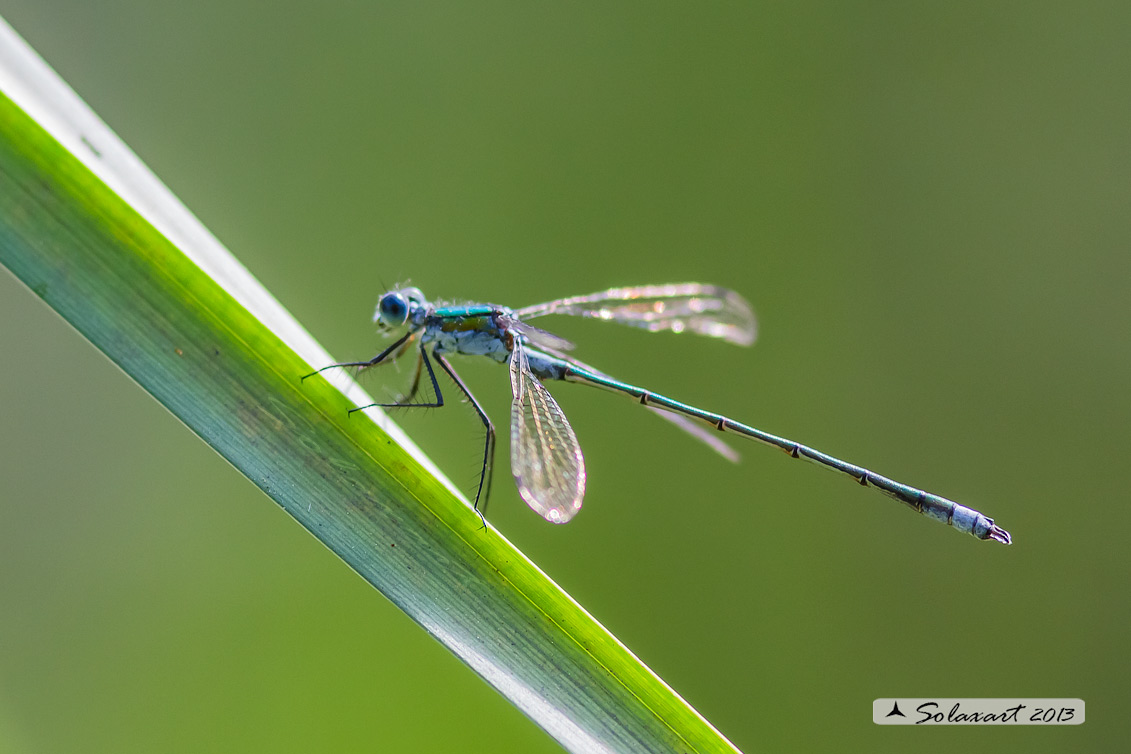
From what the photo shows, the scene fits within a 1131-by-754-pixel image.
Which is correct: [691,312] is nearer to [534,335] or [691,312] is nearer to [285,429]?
[534,335]

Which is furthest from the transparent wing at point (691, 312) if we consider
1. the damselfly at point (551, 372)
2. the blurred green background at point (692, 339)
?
the blurred green background at point (692, 339)

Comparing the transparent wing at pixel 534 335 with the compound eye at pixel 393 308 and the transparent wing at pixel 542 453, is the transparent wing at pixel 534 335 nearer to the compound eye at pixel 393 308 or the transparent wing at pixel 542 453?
the transparent wing at pixel 542 453

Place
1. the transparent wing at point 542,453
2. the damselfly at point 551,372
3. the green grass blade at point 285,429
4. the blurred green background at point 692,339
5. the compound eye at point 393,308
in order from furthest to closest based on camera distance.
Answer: the blurred green background at point 692,339, the compound eye at point 393,308, the damselfly at point 551,372, the transparent wing at point 542,453, the green grass blade at point 285,429

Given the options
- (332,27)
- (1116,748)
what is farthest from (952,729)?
(332,27)

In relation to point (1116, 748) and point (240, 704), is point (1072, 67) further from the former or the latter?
point (240, 704)

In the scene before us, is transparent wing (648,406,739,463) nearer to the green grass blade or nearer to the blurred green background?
the blurred green background

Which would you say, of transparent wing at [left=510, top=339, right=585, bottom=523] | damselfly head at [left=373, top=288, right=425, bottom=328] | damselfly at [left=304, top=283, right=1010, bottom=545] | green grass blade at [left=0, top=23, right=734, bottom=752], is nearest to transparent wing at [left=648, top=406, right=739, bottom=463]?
damselfly at [left=304, top=283, right=1010, bottom=545]
